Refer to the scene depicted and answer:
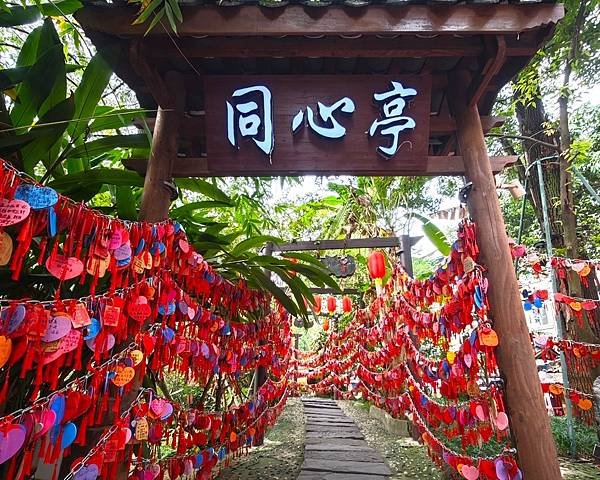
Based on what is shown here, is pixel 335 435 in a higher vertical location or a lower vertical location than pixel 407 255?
lower

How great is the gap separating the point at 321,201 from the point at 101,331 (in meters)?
6.93

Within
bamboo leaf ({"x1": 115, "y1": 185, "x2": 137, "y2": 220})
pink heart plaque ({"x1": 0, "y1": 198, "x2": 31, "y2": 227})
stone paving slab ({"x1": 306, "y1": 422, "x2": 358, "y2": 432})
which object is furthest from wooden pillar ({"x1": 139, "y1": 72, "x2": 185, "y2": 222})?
stone paving slab ({"x1": 306, "y1": 422, "x2": 358, "y2": 432})

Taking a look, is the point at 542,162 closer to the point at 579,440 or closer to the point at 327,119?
the point at 579,440

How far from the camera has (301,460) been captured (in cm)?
414

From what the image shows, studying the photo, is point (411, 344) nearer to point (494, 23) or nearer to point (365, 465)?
point (365, 465)

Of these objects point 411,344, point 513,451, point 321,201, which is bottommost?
point 513,451

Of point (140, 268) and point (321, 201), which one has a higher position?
point (321, 201)

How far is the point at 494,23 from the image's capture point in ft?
6.39

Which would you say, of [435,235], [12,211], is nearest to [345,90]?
[12,211]

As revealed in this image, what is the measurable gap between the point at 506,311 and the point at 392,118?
4.30 feet

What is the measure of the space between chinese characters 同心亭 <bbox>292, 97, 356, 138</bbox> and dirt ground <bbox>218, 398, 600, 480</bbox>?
3.13 m

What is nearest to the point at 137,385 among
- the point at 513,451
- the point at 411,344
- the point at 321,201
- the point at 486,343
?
the point at 486,343

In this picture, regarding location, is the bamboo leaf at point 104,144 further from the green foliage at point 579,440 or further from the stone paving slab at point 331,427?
the stone paving slab at point 331,427

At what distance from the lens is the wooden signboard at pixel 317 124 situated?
88.7 inches
